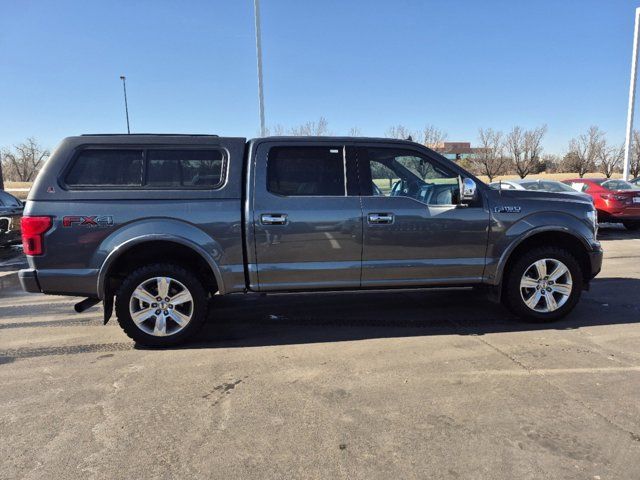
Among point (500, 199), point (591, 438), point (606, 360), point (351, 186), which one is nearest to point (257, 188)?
point (351, 186)

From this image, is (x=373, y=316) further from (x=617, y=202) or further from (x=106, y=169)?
(x=617, y=202)

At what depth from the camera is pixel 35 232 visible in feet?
13.0

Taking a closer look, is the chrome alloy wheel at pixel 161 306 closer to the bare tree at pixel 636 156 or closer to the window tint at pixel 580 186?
the window tint at pixel 580 186

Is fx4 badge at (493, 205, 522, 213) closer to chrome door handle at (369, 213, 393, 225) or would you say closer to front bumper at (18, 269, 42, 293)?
chrome door handle at (369, 213, 393, 225)

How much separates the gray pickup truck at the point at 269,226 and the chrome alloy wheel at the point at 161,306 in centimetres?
1

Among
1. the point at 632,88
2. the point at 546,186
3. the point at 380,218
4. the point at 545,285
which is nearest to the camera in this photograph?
the point at 380,218

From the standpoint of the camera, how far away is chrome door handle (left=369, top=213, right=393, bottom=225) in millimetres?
4379

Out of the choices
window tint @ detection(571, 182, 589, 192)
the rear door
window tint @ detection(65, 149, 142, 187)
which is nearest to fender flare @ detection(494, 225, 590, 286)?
the rear door

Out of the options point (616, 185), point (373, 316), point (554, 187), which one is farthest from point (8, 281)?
point (616, 185)

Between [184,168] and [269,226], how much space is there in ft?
3.31

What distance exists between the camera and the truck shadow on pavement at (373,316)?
4605mm

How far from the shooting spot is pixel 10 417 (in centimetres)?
309

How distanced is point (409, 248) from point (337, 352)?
1.28 meters

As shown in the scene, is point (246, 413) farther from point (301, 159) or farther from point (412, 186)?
point (412, 186)
